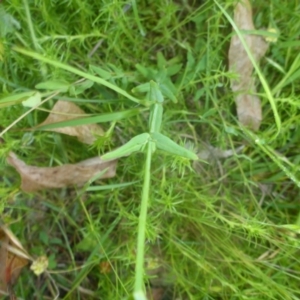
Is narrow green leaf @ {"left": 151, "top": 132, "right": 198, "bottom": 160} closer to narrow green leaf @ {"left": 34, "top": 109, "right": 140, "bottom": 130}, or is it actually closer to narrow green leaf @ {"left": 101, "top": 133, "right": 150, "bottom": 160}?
narrow green leaf @ {"left": 101, "top": 133, "right": 150, "bottom": 160}

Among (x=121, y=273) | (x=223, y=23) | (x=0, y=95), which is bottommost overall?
(x=121, y=273)

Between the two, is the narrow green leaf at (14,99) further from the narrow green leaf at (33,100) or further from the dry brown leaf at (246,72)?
the dry brown leaf at (246,72)

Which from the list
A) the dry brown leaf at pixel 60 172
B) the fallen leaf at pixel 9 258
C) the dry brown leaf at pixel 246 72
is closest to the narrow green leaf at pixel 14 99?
the dry brown leaf at pixel 60 172

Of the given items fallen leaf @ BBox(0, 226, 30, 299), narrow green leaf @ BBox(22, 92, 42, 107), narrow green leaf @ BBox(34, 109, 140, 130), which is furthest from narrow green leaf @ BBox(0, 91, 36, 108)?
fallen leaf @ BBox(0, 226, 30, 299)

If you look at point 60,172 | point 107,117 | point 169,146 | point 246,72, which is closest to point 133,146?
point 169,146

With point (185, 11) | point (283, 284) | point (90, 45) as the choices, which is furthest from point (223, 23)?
point (283, 284)

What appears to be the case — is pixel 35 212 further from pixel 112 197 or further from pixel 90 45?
pixel 90 45

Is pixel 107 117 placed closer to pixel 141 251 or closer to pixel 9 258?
pixel 141 251
